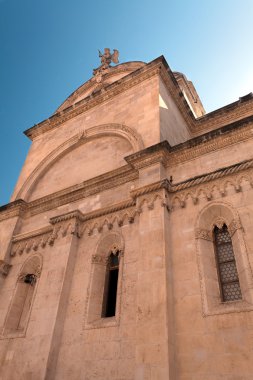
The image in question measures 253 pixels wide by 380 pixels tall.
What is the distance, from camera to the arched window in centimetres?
1066

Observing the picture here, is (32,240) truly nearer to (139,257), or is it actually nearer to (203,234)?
(139,257)

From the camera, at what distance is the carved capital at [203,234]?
334 inches

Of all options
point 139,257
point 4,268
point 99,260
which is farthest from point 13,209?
point 139,257

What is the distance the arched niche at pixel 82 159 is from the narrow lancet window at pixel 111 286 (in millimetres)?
4022

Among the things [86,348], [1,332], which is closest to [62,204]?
[1,332]

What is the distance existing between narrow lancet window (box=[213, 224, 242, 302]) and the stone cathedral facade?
0.09 ft

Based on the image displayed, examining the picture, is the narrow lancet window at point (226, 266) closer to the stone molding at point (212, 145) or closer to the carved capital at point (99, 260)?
the stone molding at point (212, 145)

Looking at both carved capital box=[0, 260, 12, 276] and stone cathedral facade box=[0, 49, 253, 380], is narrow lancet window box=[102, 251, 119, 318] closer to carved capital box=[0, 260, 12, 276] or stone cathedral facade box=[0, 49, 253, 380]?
stone cathedral facade box=[0, 49, 253, 380]

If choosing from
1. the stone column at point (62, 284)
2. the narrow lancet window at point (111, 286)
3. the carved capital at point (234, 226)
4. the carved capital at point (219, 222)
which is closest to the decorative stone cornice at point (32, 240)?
the stone column at point (62, 284)

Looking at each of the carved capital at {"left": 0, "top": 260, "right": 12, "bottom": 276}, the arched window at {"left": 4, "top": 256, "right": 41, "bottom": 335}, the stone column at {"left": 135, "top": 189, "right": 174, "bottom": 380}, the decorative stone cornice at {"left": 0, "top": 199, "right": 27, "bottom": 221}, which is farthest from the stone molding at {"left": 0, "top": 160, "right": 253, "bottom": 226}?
the decorative stone cornice at {"left": 0, "top": 199, "right": 27, "bottom": 221}

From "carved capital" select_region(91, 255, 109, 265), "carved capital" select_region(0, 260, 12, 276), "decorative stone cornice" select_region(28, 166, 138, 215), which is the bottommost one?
"carved capital" select_region(91, 255, 109, 265)

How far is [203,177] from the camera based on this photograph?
939cm

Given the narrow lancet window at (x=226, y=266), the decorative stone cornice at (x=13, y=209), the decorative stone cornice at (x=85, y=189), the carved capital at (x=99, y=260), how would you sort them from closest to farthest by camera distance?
the narrow lancet window at (x=226, y=266), the carved capital at (x=99, y=260), the decorative stone cornice at (x=85, y=189), the decorative stone cornice at (x=13, y=209)

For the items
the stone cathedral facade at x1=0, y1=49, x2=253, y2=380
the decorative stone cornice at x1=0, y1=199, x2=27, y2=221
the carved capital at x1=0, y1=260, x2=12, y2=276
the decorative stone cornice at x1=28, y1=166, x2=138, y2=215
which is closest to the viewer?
the stone cathedral facade at x1=0, y1=49, x2=253, y2=380
